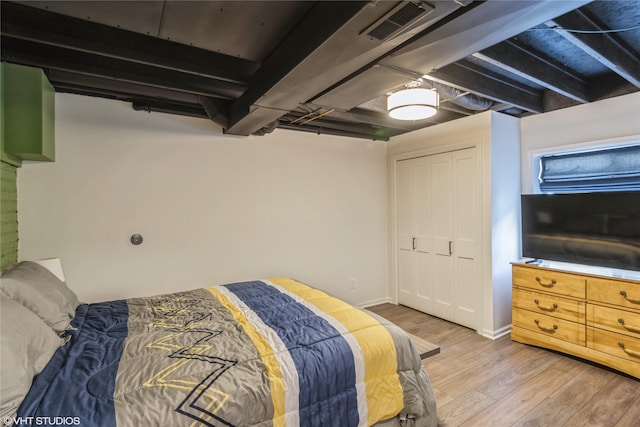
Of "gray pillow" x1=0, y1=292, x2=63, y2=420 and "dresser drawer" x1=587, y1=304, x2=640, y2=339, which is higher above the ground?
"gray pillow" x1=0, y1=292, x2=63, y2=420

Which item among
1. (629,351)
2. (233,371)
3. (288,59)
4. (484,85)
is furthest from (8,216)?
(629,351)

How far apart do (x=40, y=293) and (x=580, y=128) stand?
467cm

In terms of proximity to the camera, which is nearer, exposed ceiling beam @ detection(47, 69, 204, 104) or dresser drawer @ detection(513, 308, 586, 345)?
exposed ceiling beam @ detection(47, 69, 204, 104)

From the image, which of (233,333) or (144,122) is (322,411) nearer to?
(233,333)

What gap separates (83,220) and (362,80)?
104 inches

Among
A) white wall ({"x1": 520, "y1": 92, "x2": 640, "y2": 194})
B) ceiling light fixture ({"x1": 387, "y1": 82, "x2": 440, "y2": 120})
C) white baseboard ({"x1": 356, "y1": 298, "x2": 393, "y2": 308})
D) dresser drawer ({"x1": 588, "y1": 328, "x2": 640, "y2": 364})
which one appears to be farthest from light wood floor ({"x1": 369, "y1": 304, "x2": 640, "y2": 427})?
ceiling light fixture ({"x1": 387, "y1": 82, "x2": 440, "y2": 120})

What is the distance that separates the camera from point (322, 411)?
5.06ft

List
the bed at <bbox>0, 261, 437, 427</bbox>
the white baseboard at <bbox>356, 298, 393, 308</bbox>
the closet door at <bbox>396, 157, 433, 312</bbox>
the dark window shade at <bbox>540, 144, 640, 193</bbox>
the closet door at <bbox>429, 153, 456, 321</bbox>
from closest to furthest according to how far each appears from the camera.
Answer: the bed at <bbox>0, 261, 437, 427</bbox>, the dark window shade at <bbox>540, 144, 640, 193</bbox>, the closet door at <bbox>429, 153, 456, 321</bbox>, the closet door at <bbox>396, 157, 433, 312</bbox>, the white baseboard at <bbox>356, 298, 393, 308</bbox>

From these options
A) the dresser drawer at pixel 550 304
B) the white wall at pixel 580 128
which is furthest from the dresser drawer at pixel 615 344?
the white wall at pixel 580 128

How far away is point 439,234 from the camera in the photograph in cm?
386

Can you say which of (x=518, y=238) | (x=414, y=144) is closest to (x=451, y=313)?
(x=518, y=238)

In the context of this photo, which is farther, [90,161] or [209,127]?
[209,127]

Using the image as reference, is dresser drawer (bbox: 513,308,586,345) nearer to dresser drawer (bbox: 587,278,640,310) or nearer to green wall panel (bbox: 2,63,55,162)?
dresser drawer (bbox: 587,278,640,310)

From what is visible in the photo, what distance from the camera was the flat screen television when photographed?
2604 millimetres
